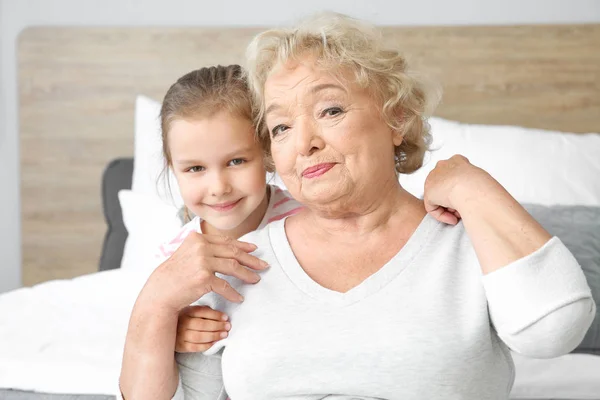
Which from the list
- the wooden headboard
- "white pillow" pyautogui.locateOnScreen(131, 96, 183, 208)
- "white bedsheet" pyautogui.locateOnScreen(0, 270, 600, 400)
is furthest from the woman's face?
the wooden headboard

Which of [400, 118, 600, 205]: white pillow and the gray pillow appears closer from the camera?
the gray pillow

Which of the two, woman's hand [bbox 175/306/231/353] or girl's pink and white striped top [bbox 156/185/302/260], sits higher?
girl's pink and white striped top [bbox 156/185/302/260]

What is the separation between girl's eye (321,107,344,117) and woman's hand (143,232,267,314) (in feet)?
0.82

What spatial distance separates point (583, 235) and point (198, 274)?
1.29 m

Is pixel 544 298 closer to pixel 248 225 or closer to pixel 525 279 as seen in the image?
pixel 525 279

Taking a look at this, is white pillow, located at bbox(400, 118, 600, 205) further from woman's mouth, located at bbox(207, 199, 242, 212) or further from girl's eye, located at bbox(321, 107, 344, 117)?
girl's eye, located at bbox(321, 107, 344, 117)

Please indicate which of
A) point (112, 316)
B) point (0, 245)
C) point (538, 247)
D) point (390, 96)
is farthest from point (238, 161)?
point (0, 245)

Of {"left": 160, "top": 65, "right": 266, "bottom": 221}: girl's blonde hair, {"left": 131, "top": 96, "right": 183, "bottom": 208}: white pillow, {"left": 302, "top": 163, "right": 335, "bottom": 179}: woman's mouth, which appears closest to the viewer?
{"left": 302, "top": 163, "right": 335, "bottom": 179}: woman's mouth

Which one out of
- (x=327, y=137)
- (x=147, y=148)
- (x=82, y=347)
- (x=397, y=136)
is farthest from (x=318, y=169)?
(x=147, y=148)

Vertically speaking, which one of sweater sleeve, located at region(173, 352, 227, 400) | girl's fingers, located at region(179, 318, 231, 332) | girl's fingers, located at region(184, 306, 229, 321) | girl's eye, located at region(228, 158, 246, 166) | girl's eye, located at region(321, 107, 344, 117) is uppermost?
girl's eye, located at region(228, 158, 246, 166)

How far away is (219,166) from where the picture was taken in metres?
1.63

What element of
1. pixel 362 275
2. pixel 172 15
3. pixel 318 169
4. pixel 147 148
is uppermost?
pixel 172 15

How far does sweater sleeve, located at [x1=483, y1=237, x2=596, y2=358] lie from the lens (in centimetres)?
110

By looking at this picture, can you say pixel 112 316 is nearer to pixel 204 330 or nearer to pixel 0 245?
pixel 204 330
